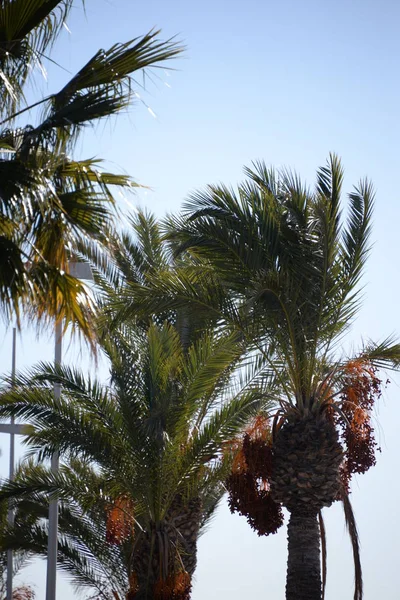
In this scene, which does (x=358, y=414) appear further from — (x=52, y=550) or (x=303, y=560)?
(x=52, y=550)

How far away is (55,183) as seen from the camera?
8500 mm

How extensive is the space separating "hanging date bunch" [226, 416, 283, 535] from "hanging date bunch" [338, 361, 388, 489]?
3.56 feet

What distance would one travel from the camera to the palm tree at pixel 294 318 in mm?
12828

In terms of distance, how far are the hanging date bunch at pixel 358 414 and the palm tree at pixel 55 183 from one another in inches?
215

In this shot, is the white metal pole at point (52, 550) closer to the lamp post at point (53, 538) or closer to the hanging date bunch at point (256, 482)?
the lamp post at point (53, 538)

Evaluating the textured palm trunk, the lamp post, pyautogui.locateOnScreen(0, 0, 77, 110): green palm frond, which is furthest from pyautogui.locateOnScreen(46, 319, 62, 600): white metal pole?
pyautogui.locateOnScreen(0, 0, 77, 110): green palm frond

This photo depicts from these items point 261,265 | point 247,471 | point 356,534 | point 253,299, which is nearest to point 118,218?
point 253,299

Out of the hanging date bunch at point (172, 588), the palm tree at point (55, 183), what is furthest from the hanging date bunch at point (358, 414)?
the palm tree at point (55, 183)

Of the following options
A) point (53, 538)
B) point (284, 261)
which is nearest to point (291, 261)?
point (284, 261)

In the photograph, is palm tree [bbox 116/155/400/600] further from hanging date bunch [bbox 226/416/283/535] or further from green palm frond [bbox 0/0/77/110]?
green palm frond [bbox 0/0/77/110]

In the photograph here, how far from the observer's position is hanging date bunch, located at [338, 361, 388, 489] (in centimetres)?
1282

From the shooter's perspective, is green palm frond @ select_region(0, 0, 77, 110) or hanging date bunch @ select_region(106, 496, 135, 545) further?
hanging date bunch @ select_region(106, 496, 135, 545)

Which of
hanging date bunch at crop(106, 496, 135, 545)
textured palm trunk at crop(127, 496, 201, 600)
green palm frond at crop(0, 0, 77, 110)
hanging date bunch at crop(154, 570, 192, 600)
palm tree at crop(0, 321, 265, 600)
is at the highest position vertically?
green palm frond at crop(0, 0, 77, 110)

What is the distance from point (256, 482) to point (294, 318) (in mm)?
2333
